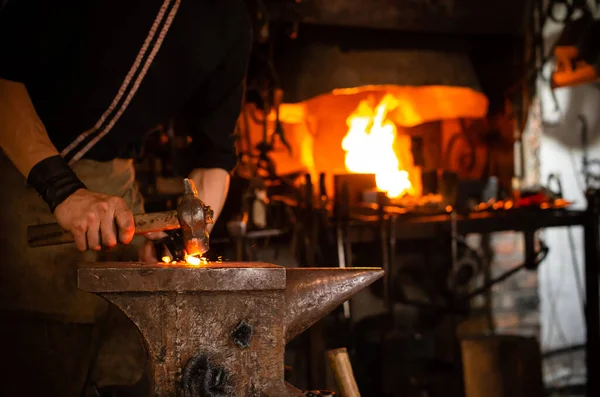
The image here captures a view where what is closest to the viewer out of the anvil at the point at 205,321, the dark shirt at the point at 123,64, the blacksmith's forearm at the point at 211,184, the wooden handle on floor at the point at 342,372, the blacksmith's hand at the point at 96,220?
the anvil at the point at 205,321

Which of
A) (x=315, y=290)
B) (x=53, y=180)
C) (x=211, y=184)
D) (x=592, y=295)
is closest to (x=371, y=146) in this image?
(x=592, y=295)

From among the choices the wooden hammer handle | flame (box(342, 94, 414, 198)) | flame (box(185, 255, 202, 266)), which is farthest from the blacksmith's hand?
flame (box(342, 94, 414, 198))

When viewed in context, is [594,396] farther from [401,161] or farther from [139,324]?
[139,324]

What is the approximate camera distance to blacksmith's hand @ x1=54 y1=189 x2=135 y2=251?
1557mm

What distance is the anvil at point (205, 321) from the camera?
4.71 feet

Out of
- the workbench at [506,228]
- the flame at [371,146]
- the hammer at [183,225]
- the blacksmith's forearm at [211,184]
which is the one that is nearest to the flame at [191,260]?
the hammer at [183,225]

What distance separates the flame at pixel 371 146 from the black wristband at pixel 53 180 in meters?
2.96

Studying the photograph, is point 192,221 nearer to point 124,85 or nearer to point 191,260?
point 191,260

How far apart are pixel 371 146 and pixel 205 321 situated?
3.24 metres

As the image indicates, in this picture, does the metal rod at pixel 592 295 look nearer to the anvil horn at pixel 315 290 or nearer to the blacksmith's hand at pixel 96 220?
the anvil horn at pixel 315 290

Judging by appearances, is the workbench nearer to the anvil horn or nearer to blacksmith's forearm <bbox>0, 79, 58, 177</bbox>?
the anvil horn

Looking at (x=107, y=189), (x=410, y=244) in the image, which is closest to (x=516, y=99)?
(x=410, y=244)

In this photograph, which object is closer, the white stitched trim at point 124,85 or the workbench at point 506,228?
the white stitched trim at point 124,85

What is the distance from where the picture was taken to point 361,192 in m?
3.76
